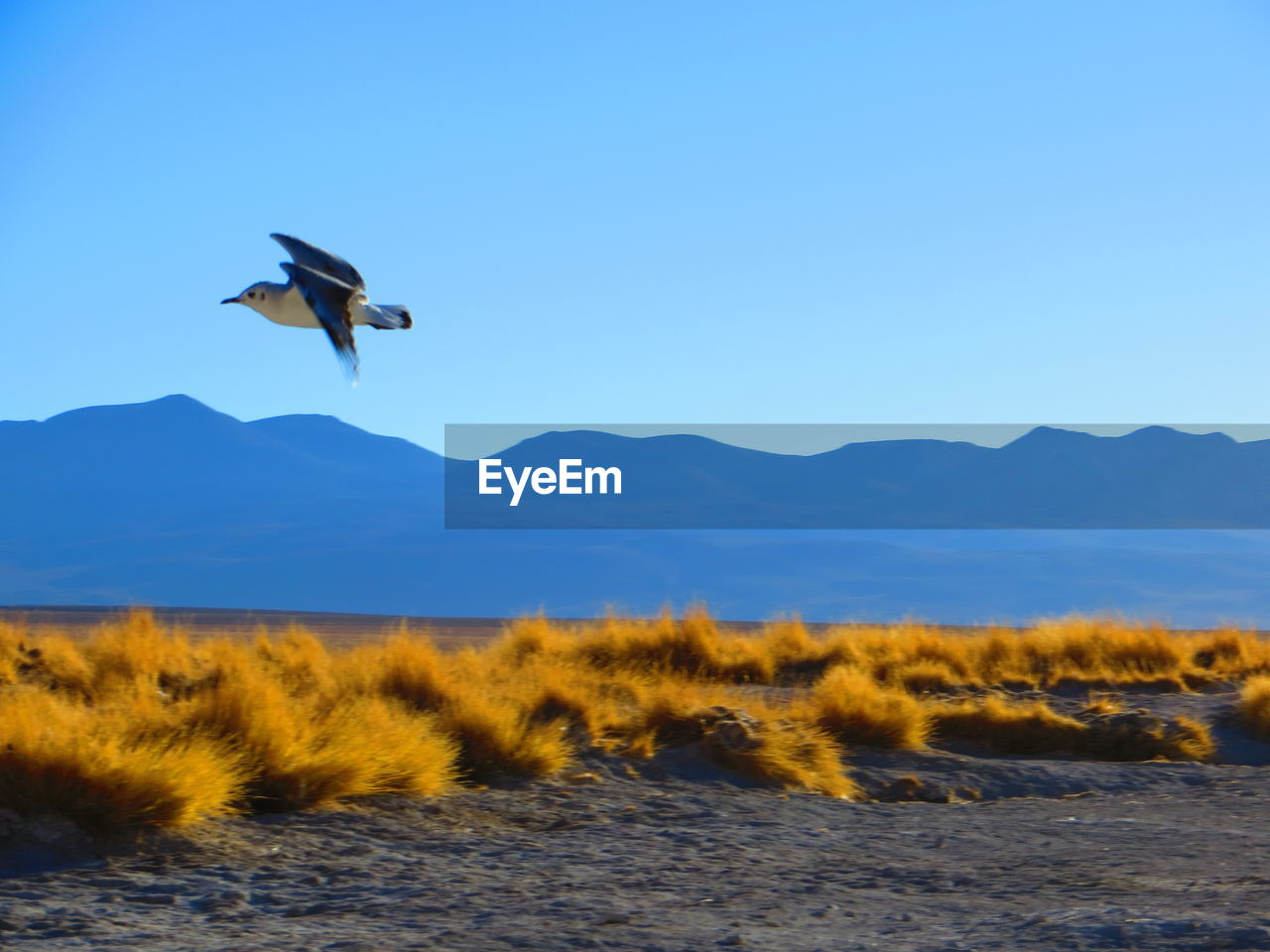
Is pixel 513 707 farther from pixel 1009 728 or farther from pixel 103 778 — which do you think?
pixel 1009 728

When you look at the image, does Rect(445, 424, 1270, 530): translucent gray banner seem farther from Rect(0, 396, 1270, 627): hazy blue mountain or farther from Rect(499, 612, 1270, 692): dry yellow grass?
Rect(499, 612, 1270, 692): dry yellow grass

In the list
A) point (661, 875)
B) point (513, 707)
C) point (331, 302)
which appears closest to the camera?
point (661, 875)

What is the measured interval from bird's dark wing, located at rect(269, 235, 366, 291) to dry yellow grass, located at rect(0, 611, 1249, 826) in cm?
295

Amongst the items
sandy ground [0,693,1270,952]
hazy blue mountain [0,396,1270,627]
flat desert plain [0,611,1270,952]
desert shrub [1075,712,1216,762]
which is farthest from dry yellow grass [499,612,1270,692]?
hazy blue mountain [0,396,1270,627]

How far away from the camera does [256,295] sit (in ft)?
28.5

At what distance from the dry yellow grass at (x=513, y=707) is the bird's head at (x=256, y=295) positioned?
8.80ft

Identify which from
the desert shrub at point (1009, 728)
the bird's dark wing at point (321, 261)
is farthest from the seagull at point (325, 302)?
the desert shrub at point (1009, 728)

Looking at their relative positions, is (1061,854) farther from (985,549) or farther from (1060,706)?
(985,549)

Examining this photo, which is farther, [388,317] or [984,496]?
[984,496]

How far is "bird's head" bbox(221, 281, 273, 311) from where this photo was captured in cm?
863

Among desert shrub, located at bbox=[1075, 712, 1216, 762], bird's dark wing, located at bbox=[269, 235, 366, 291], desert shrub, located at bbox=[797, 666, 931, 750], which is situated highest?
bird's dark wing, located at bbox=[269, 235, 366, 291]

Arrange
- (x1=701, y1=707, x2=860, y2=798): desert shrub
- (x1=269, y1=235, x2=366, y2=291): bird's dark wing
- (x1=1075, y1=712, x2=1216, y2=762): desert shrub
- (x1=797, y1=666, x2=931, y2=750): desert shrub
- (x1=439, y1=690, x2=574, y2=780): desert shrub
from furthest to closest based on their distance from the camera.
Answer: (x1=1075, y1=712, x2=1216, y2=762): desert shrub → (x1=797, y1=666, x2=931, y2=750): desert shrub → (x1=701, y1=707, x2=860, y2=798): desert shrub → (x1=439, y1=690, x2=574, y2=780): desert shrub → (x1=269, y1=235, x2=366, y2=291): bird's dark wing

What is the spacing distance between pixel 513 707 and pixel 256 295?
402 cm

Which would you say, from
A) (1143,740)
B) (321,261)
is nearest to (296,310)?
(321,261)
